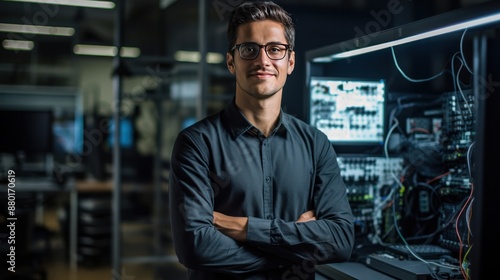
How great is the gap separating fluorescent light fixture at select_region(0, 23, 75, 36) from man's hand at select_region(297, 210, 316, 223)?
22.3 ft

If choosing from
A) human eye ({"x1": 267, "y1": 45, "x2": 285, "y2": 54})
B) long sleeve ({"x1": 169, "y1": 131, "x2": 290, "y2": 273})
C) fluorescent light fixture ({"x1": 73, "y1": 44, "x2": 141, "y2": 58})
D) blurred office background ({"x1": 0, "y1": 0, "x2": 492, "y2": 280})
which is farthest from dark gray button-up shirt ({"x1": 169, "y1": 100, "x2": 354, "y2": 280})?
fluorescent light fixture ({"x1": 73, "y1": 44, "x2": 141, "y2": 58})

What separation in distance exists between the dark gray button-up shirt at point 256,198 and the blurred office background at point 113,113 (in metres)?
0.69

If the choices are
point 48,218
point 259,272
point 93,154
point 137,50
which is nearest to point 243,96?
point 259,272

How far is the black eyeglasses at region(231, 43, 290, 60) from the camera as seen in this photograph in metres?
1.77

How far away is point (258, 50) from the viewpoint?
1770mm

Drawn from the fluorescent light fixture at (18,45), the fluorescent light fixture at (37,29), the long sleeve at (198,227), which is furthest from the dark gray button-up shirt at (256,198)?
the fluorescent light fixture at (18,45)

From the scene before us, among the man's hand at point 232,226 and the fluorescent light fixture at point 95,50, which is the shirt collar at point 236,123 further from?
the fluorescent light fixture at point 95,50

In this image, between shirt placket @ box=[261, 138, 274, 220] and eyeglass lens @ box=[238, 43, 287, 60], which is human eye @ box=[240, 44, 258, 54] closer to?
eyeglass lens @ box=[238, 43, 287, 60]

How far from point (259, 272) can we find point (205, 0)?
2584mm

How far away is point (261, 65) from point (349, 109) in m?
0.77

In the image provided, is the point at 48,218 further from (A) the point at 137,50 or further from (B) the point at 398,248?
(B) the point at 398,248

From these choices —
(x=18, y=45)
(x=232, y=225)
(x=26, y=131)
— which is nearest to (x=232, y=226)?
(x=232, y=225)

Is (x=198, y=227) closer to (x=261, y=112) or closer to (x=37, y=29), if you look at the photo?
(x=261, y=112)

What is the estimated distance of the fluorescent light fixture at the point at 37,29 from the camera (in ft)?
24.6
